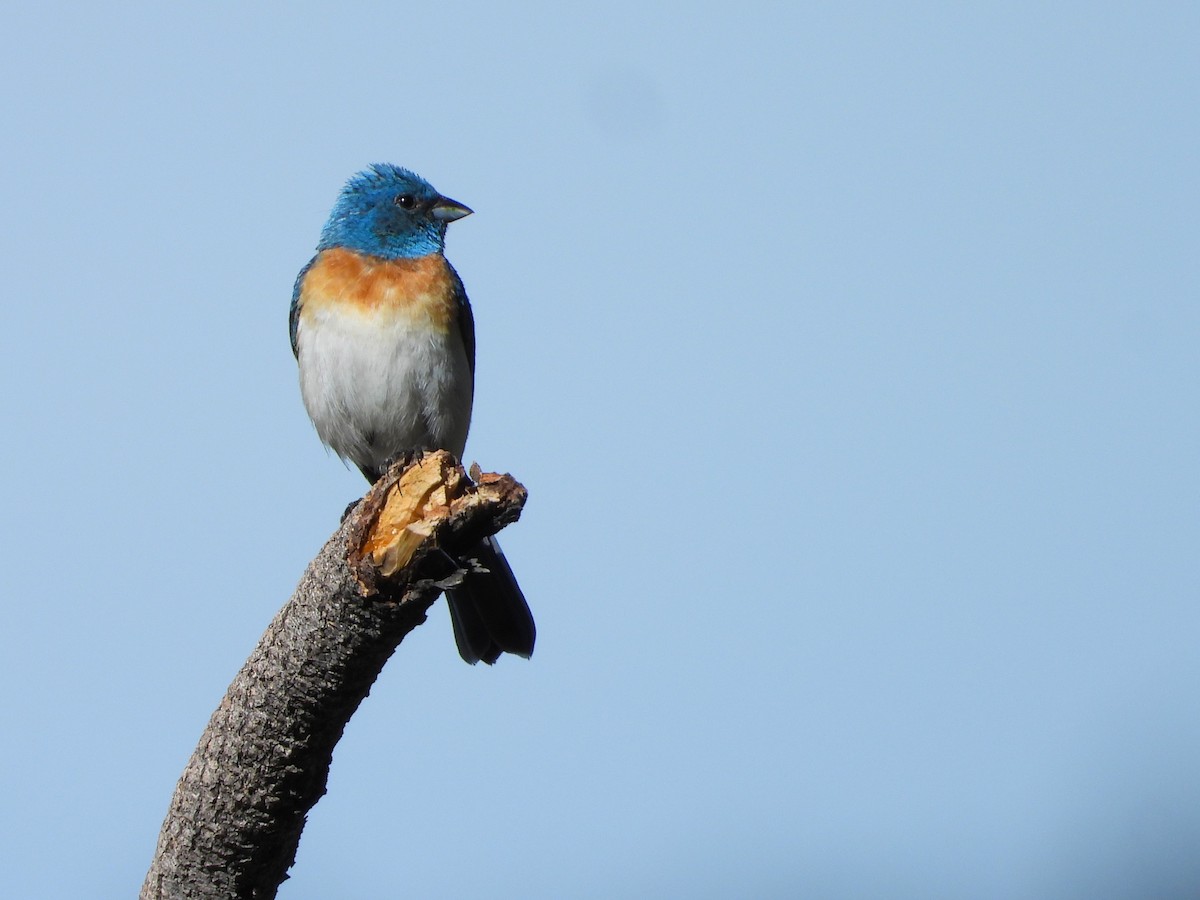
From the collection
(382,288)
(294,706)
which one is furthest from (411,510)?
(382,288)

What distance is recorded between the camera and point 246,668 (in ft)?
14.1

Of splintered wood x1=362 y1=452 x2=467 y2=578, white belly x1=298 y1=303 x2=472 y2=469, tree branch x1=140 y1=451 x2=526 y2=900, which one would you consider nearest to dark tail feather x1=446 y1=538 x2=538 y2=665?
white belly x1=298 y1=303 x2=472 y2=469

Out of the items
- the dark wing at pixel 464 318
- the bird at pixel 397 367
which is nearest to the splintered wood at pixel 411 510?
the bird at pixel 397 367

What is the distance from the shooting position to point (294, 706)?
165 inches

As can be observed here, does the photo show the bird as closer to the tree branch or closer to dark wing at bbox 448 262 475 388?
dark wing at bbox 448 262 475 388

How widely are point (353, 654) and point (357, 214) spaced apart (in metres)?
3.72

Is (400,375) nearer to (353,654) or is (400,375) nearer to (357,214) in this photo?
(357,214)

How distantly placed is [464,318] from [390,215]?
0.81 metres

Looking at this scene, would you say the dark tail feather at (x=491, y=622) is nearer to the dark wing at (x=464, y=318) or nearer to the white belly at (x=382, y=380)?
the white belly at (x=382, y=380)

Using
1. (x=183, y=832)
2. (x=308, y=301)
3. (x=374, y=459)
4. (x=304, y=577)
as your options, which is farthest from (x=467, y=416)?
(x=183, y=832)

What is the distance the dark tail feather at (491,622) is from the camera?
21.4 ft

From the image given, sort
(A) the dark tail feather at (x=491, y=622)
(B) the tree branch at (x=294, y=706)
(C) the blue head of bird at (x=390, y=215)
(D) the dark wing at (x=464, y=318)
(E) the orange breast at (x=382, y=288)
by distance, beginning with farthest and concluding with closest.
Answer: (C) the blue head of bird at (x=390, y=215) < (D) the dark wing at (x=464, y=318) < (E) the orange breast at (x=382, y=288) < (A) the dark tail feather at (x=491, y=622) < (B) the tree branch at (x=294, y=706)

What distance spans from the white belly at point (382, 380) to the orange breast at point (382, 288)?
4 cm

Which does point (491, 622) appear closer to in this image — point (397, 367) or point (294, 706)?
point (397, 367)
